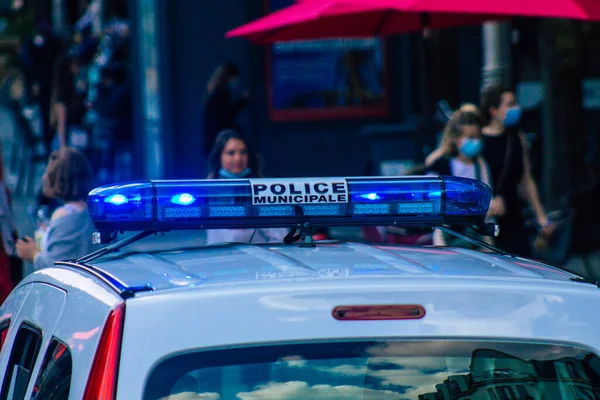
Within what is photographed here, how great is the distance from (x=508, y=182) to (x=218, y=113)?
3699 millimetres

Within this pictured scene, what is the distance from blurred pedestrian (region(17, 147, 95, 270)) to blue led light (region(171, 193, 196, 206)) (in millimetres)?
2970

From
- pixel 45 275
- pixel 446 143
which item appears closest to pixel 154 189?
pixel 45 275

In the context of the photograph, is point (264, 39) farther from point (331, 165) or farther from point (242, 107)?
point (331, 165)

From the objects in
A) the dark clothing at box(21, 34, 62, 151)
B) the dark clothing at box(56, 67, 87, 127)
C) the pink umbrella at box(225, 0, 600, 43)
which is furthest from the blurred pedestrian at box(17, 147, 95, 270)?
the dark clothing at box(21, 34, 62, 151)

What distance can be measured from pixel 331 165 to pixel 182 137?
167 cm

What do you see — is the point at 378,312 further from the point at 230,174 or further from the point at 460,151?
the point at 460,151

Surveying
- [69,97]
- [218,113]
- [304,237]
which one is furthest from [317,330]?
[69,97]

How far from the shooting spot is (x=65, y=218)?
630 cm

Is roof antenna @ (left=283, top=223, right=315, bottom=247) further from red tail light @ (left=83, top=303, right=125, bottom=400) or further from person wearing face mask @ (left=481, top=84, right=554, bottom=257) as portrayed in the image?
person wearing face mask @ (left=481, top=84, right=554, bottom=257)

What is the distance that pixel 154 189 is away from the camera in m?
3.31

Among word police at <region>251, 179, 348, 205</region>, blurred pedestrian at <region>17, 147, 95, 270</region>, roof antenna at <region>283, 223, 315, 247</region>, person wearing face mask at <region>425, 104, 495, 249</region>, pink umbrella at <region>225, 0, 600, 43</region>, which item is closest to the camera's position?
roof antenna at <region>283, 223, 315, 247</region>

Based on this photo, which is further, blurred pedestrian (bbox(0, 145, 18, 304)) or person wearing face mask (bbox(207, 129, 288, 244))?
person wearing face mask (bbox(207, 129, 288, 244))

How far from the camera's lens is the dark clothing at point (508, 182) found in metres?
8.77

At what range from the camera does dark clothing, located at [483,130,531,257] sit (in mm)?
8773
